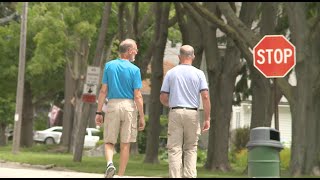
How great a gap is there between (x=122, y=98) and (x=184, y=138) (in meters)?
1.01

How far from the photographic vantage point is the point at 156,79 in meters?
28.0

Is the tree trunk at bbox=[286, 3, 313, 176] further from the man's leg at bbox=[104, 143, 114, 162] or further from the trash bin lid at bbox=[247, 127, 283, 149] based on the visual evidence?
the trash bin lid at bbox=[247, 127, 283, 149]

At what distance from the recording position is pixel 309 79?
792 inches

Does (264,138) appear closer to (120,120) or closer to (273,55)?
(120,120)

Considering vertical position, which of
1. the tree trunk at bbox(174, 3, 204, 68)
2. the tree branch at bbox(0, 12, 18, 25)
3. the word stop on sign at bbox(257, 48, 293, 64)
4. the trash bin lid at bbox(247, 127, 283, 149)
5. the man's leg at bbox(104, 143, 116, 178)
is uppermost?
the tree branch at bbox(0, 12, 18, 25)

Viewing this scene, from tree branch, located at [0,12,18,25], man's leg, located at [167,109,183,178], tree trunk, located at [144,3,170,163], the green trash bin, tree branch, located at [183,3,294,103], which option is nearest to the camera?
the green trash bin

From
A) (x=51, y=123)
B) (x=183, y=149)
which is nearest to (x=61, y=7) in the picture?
(x=183, y=149)

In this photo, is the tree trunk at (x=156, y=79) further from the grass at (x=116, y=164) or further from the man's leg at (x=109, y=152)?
the man's leg at (x=109, y=152)

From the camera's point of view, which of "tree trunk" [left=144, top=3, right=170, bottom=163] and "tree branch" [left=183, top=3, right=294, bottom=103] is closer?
"tree branch" [left=183, top=3, right=294, bottom=103]

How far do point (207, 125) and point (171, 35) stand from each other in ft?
88.3

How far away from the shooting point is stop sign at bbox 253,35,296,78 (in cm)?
1786

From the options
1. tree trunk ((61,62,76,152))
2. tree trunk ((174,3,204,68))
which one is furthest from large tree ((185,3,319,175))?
tree trunk ((61,62,76,152))

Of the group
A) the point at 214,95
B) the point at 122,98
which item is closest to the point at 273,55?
the point at 214,95

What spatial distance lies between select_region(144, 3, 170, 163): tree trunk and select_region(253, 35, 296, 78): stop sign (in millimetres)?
8726
